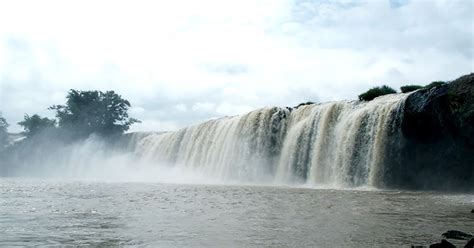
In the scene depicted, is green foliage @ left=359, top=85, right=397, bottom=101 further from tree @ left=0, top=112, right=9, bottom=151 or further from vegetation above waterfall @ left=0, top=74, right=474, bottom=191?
tree @ left=0, top=112, right=9, bottom=151

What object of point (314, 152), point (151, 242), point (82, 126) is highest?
point (82, 126)

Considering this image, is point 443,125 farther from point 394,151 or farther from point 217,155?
point 217,155

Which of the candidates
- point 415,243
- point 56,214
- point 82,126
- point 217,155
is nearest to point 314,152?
point 217,155

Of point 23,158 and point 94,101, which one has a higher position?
point 94,101

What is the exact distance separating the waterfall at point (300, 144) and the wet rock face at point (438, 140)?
77cm

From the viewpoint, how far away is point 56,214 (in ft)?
44.3

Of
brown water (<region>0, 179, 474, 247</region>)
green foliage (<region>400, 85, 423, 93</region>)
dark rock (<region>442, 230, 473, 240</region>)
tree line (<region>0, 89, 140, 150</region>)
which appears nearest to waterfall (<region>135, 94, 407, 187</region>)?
green foliage (<region>400, 85, 423, 93</region>)

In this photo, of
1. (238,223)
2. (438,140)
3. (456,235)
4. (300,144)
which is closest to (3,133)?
(300,144)

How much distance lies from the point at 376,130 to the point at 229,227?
15657 mm

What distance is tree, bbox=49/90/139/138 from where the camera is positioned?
2813 inches

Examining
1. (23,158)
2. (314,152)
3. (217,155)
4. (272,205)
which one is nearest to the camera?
(272,205)

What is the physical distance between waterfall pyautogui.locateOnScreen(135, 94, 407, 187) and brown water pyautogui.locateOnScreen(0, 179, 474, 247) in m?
8.15

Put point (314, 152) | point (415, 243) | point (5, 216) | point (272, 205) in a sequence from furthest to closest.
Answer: point (314, 152)
point (272, 205)
point (5, 216)
point (415, 243)

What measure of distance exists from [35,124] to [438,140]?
6479 cm
